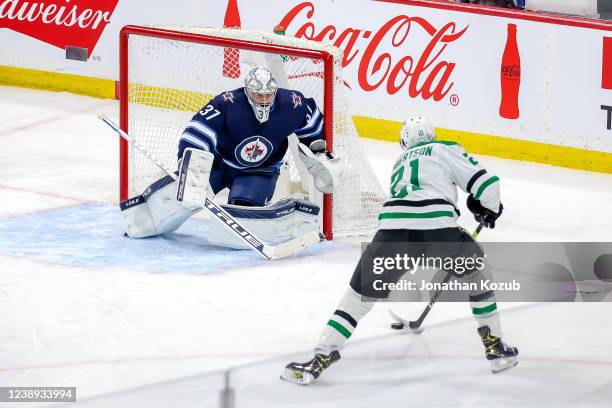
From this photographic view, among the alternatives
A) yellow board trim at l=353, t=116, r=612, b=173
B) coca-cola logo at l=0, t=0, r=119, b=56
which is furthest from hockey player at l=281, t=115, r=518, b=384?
coca-cola logo at l=0, t=0, r=119, b=56

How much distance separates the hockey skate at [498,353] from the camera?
4645 millimetres

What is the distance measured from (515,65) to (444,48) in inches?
18.6

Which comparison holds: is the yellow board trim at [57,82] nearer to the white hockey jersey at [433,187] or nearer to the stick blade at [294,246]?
the stick blade at [294,246]

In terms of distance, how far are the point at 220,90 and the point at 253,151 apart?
97 cm

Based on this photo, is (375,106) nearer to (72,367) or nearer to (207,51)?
(207,51)

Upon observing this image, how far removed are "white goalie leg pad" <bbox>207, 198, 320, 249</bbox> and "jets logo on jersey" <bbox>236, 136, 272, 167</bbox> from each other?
0.25 metres

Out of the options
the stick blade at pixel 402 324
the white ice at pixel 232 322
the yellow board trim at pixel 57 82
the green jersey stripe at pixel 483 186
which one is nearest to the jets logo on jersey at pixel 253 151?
the white ice at pixel 232 322

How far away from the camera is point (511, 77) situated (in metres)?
7.98

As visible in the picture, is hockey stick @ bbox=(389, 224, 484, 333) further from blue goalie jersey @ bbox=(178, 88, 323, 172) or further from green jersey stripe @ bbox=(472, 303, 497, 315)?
blue goalie jersey @ bbox=(178, 88, 323, 172)

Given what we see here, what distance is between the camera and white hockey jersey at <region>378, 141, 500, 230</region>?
184 inches

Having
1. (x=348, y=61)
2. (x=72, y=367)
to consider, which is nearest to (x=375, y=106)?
(x=348, y=61)

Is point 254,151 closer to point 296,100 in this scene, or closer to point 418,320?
point 296,100

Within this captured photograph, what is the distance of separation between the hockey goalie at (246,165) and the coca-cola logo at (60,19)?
3315 mm

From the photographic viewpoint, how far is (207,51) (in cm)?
742
